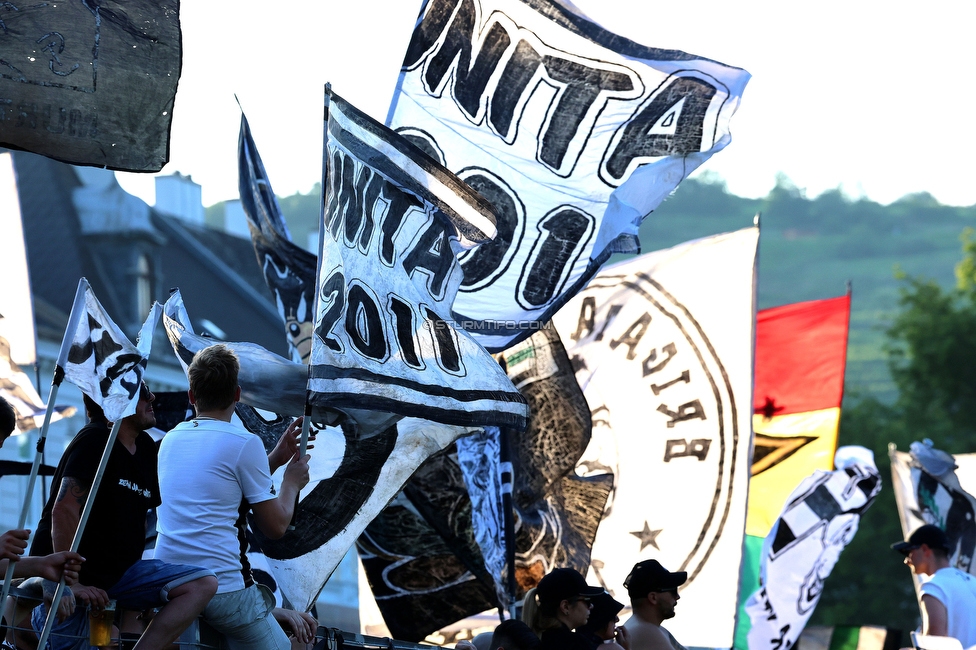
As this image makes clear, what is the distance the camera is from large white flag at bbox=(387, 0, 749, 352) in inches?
360

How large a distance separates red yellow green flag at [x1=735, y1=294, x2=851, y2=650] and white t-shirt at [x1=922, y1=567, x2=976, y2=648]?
532cm

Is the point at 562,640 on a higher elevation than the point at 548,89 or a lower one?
lower

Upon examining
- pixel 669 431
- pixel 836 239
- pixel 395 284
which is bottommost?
pixel 669 431

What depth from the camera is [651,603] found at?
6.83 meters

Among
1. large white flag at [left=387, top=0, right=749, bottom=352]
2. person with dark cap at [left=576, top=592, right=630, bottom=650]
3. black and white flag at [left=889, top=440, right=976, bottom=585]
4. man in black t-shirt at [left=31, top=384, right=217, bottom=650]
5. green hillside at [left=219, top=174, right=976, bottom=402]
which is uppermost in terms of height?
green hillside at [left=219, top=174, right=976, bottom=402]

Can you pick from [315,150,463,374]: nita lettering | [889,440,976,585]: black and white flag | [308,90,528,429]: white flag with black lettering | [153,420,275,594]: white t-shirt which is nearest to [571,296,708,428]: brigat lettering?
[889,440,976,585]: black and white flag

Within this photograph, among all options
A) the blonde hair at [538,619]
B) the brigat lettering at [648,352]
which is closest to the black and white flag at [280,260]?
the brigat lettering at [648,352]

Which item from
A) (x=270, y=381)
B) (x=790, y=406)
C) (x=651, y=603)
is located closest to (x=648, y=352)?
(x=790, y=406)

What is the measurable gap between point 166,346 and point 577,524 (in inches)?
817

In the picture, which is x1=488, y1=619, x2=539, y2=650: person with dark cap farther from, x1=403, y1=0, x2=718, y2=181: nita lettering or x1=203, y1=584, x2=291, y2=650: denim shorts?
x1=403, y1=0, x2=718, y2=181: nita lettering

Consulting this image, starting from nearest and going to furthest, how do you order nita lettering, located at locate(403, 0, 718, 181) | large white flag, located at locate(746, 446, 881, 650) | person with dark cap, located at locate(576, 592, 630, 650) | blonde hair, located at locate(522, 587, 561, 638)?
blonde hair, located at locate(522, 587, 561, 638)
person with dark cap, located at locate(576, 592, 630, 650)
nita lettering, located at locate(403, 0, 718, 181)
large white flag, located at locate(746, 446, 881, 650)

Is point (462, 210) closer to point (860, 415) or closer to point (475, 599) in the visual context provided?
point (475, 599)

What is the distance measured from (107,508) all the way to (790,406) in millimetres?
10109

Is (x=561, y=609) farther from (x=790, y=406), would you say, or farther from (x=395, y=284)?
(x=790, y=406)
